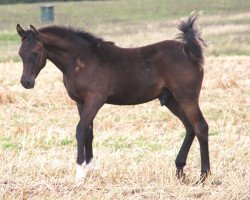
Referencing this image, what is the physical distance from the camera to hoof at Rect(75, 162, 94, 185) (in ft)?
27.2

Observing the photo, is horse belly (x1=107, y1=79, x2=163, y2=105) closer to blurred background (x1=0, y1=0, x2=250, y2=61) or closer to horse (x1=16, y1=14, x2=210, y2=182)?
horse (x1=16, y1=14, x2=210, y2=182)

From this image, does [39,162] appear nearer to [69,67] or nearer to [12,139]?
[69,67]

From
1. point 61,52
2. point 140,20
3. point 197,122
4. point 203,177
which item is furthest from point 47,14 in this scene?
point 203,177

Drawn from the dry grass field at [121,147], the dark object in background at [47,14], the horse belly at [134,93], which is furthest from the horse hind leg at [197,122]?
the dark object in background at [47,14]

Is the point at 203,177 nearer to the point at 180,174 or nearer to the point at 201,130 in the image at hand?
the point at 180,174

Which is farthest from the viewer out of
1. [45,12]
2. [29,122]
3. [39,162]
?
[45,12]

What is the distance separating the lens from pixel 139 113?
565 inches

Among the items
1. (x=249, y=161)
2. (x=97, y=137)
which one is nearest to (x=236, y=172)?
(x=249, y=161)

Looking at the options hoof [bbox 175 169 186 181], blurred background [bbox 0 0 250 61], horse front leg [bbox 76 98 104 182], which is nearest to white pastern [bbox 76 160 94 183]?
horse front leg [bbox 76 98 104 182]

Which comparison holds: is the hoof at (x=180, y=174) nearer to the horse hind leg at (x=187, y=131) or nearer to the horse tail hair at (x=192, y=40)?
the horse hind leg at (x=187, y=131)

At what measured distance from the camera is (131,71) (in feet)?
29.2

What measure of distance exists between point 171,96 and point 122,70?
25.9 inches

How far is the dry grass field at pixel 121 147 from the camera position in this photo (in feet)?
26.0

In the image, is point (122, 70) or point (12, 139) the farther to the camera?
point (12, 139)
